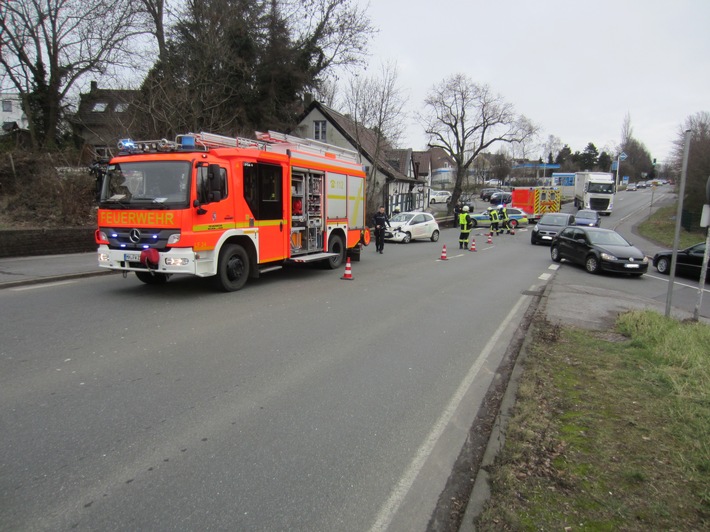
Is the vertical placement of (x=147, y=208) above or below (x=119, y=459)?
above

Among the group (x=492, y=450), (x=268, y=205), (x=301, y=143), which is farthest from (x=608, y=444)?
(x=301, y=143)

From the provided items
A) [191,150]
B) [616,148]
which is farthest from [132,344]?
[616,148]

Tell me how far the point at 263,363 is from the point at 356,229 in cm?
954

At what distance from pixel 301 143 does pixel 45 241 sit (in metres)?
8.37

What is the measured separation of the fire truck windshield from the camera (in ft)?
27.4

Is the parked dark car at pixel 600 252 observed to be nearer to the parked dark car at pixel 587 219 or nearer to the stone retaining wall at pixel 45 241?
the parked dark car at pixel 587 219

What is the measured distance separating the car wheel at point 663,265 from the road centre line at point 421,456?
561 inches

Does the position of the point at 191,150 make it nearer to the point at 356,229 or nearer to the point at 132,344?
the point at 132,344

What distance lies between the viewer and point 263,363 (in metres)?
5.37

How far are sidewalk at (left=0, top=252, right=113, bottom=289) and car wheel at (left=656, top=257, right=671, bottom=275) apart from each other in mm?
18263

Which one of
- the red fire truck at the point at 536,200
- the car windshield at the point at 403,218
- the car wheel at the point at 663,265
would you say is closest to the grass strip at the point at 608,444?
the car wheel at the point at 663,265

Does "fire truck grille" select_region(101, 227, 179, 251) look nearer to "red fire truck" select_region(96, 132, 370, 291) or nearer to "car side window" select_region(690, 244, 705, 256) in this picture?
"red fire truck" select_region(96, 132, 370, 291)

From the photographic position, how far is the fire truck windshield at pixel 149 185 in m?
8.36

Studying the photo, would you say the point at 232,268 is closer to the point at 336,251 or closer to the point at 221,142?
the point at 221,142
